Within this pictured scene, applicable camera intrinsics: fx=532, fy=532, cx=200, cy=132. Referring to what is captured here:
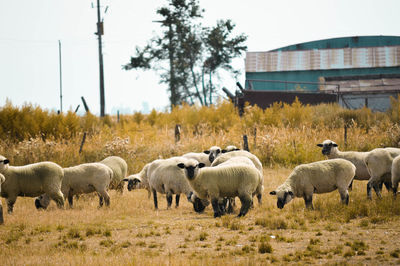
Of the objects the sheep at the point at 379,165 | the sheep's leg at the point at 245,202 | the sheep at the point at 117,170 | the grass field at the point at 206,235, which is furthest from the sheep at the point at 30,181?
the sheep at the point at 379,165

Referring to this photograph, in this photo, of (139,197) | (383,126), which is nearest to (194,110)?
(383,126)

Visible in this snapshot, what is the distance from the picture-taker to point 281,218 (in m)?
9.84

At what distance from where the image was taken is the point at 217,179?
10.7 meters

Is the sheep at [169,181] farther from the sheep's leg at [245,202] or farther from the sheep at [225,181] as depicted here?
the sheep's leg at [245,202]

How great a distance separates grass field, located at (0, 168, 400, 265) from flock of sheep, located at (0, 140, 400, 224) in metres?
0.37

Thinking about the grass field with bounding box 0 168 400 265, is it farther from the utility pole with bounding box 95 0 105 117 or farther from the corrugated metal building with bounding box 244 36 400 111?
the corrugated metal building with bounding box 244 36 400 111

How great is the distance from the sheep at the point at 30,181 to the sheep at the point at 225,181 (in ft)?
9.95

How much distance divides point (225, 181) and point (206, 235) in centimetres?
195

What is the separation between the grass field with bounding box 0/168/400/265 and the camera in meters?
7.47

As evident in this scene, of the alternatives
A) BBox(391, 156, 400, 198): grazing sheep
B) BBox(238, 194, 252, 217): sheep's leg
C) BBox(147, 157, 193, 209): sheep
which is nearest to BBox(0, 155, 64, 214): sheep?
BBox(147, 157, 193, 209): sheep

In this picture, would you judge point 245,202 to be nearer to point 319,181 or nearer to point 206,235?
point 319,181

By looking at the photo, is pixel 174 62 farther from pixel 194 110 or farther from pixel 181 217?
pixel 181 217

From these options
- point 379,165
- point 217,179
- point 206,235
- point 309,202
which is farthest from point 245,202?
point 379,165

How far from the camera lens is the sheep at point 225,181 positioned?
10656mm
